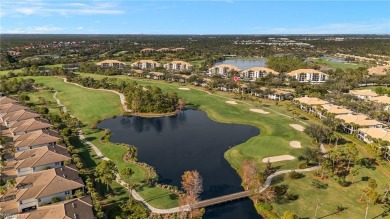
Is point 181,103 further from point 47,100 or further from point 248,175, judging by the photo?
point 248,175

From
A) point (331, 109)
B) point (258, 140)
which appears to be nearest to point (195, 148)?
point (258, 140)

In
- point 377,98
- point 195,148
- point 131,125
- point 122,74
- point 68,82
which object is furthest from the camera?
point 122,74

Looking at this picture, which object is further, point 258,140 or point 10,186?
point 258,140

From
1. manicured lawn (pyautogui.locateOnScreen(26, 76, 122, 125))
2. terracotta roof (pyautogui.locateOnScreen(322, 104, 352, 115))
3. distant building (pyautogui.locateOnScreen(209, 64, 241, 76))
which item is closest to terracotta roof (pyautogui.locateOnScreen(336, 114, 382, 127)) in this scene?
terracotta roof (pyautogui.locateOnScreen(322, 104, 352, 115))

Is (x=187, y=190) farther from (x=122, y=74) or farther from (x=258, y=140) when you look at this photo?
(x=122, y=74)

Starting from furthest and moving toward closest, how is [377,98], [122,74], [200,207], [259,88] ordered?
[122,74] < [259,88] < [377,98] < [200,207]

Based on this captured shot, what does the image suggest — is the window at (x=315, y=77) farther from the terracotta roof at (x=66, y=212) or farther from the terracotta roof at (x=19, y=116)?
the terracotta roof at (x=66, y=212)
